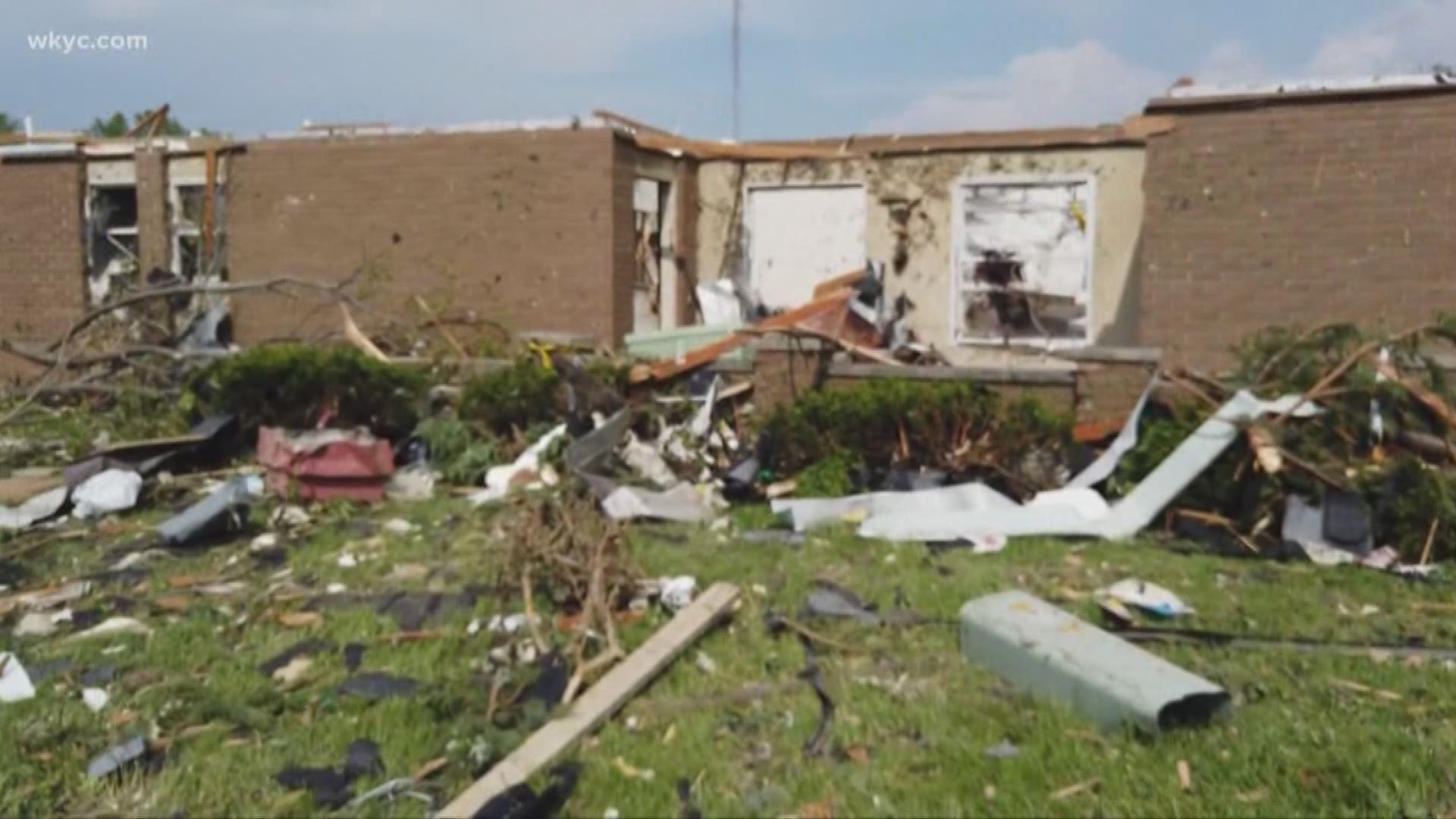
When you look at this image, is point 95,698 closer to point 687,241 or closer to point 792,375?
point 792,375

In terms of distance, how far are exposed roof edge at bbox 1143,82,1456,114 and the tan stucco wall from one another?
5.31 ft

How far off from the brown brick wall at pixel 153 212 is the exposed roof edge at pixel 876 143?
589cm

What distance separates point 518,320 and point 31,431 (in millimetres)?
4859

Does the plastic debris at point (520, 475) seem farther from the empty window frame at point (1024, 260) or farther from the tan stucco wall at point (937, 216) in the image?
the empty window frame at point (1024, 260)

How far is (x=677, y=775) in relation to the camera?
3621 mm

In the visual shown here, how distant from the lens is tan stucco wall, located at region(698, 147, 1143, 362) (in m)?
12.1

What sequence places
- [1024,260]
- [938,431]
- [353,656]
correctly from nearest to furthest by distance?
[353,656], [938,431], [1024,260]

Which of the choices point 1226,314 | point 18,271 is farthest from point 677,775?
point 18,271

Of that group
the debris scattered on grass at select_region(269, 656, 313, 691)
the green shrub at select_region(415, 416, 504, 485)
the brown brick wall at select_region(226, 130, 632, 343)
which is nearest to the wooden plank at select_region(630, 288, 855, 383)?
the green shrub at select_region(415, 416, 504, 485)

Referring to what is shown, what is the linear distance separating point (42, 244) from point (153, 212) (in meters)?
1.74

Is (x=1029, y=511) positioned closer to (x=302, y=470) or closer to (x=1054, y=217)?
(x=302, y=470)

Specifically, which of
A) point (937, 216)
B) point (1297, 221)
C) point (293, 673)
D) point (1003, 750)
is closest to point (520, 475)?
point (293, 673)

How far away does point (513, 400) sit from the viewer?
9.21m

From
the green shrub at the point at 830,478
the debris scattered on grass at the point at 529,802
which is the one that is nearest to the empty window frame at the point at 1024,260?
the green shrub at the point at 830,478
